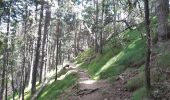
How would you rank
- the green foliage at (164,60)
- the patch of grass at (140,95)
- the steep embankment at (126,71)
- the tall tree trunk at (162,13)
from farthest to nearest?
the tall tree trunk at (162,13) < the steep embankment at (126,71) < the green foliage at (164,60) < the patch of grass at (140,95)

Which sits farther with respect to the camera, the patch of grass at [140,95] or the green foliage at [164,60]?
the green foliage at [164,60]

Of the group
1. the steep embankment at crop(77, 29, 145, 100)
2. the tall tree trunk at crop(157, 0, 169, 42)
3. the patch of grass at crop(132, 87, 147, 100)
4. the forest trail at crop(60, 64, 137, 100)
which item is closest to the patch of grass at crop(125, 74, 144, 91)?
the steep embankment at crop(77, 29, 145, 100)

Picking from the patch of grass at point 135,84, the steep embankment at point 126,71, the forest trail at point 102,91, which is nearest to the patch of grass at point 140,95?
the steep embankment at point 126,71

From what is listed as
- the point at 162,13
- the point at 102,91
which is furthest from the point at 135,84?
the point at 162,13

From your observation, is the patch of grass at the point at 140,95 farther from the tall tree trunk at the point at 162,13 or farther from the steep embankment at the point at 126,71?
the tall tree trunk at the point at 162,13

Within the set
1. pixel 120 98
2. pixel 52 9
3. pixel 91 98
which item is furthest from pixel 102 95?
pixel 52 9

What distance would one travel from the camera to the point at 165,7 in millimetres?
18359

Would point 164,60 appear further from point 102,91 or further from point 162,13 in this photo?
point 102,91

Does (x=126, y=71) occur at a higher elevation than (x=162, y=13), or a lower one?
lower

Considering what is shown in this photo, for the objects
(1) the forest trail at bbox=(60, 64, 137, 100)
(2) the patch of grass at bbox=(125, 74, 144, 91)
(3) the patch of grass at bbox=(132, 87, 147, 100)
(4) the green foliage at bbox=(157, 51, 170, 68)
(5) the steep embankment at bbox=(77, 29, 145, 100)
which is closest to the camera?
(3) the patch of grass at bbox=(132, 87, 147, 100)

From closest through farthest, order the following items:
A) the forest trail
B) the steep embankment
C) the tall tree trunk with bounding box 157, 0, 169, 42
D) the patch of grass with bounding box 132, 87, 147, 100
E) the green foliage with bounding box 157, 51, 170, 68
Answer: the patch of grass with bounding box 132, 87, 147, 100 → the green foliage with bounding box 157, 51, 170, 68 → the steep embankment → the forest trail → the tall tree trunk with bounding box 157, 0, 169, 42

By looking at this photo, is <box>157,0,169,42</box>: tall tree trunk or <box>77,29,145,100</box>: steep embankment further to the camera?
<box>157,0,169,42</box>: tall tree trunk

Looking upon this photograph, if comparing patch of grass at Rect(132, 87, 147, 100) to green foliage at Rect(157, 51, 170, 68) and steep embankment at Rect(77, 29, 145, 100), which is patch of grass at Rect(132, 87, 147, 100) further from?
green foliage at Rect(157, 51, 170, 68)

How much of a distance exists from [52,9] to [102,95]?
664 inches
